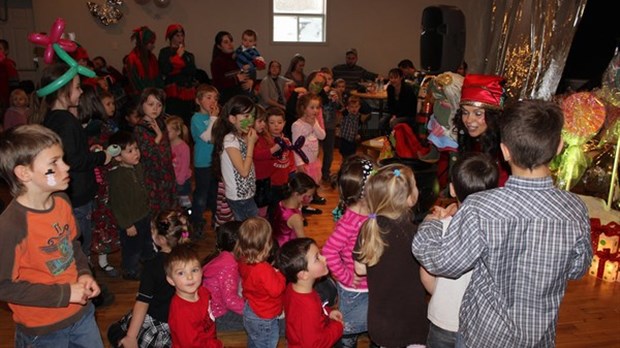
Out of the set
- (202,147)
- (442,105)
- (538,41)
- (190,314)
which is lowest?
(190,314)

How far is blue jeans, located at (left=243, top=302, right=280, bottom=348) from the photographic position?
2660 mm

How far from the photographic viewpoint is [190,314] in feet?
7.93

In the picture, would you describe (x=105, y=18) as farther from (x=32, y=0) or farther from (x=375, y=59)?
(x=375, y=59)

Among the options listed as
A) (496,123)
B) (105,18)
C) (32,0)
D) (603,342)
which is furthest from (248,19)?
(603,342)

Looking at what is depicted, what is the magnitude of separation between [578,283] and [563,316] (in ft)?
2.02

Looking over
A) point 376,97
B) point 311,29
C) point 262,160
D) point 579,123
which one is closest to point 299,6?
point 311,29

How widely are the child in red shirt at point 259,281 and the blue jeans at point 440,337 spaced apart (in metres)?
0.73

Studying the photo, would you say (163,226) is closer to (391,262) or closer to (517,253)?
(391,262)

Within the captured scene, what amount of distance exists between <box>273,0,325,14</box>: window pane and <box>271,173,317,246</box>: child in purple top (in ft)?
26.5

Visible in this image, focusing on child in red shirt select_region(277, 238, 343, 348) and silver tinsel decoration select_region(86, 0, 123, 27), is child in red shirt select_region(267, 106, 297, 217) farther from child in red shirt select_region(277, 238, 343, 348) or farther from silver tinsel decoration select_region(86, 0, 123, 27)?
silver tinsel decoration select_region(86, 0, 123, 27)

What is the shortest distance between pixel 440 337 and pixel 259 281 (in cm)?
87

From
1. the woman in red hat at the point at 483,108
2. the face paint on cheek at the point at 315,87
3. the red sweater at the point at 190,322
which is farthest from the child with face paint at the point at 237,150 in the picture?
the face paint on cheek at the point at 315,87

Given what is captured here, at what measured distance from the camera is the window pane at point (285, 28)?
10.9 m

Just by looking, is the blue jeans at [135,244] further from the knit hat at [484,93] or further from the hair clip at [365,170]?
the knit hat at [484,93]
